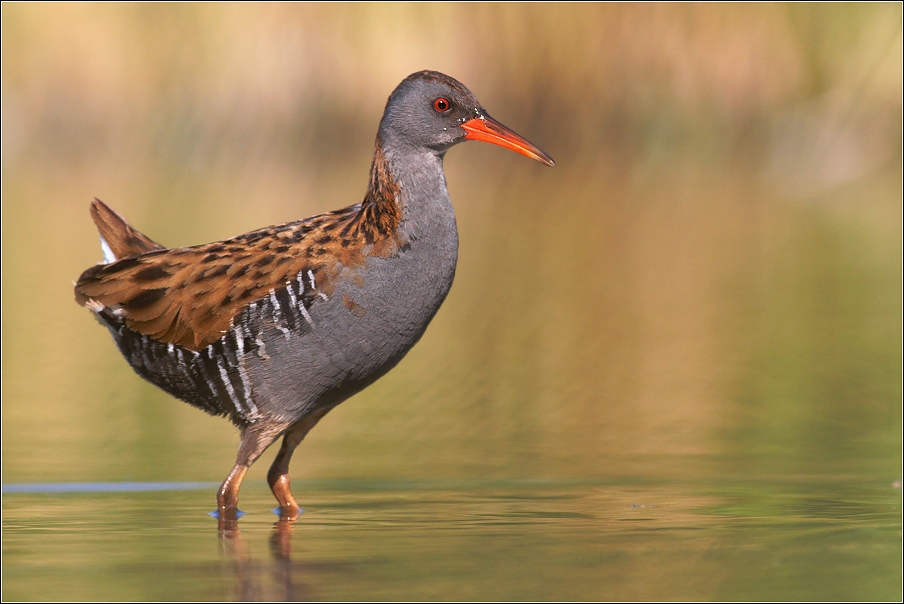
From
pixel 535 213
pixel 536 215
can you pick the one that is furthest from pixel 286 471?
pixel 535 213

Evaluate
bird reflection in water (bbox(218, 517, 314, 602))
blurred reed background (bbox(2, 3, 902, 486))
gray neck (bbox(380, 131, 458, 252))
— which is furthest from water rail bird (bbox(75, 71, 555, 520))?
blurred reed background (bbox(2, 3, 902, 486))

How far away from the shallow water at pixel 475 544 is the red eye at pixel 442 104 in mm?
1608

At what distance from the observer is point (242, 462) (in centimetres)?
687

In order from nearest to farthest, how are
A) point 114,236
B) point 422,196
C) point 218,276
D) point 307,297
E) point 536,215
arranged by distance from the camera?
1. point 307,297
2. point 422,196
3. point 218,276
4. point 114,236
5. point 536,215

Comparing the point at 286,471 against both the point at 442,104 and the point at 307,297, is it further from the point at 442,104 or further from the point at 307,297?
the point at 442,104

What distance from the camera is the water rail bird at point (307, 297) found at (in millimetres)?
6641

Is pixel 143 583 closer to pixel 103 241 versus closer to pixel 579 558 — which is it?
pixel 579 558

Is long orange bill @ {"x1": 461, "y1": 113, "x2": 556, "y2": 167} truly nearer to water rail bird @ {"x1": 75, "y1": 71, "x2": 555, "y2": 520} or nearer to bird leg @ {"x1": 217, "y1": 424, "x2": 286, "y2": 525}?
water rail bird @ {"x1": 75, "y1": 71, "x2": 555, "y2": 520}

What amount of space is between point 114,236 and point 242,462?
142 centimetres

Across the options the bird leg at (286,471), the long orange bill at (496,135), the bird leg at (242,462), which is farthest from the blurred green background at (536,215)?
the long orange bill at (496,135)

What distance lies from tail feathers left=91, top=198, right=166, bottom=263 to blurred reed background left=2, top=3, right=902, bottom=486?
1.00 metres

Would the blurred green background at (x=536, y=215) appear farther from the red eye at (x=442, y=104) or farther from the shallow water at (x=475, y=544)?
the red eye at (x=442, y=104)

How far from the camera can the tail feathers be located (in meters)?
7.63

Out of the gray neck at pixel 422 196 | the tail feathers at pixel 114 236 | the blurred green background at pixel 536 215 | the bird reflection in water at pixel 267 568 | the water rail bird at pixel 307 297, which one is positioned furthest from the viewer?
the blurred green background at pixel 536 215
